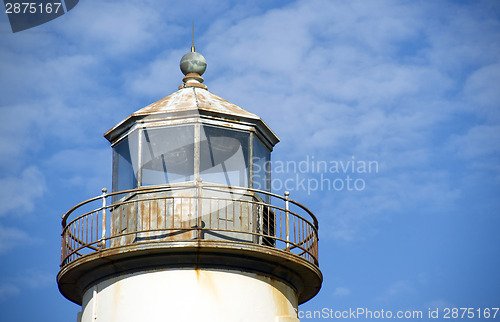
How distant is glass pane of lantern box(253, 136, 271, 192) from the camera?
15.1 m

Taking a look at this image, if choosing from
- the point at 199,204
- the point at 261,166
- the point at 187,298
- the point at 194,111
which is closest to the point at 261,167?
the point at 261,166

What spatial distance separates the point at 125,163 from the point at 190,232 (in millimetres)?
Result: 2101

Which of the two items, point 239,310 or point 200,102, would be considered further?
point 200,102

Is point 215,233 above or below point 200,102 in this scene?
below

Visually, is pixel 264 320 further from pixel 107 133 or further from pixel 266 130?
pixel 107 133

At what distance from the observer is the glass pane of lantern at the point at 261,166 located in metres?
15.1

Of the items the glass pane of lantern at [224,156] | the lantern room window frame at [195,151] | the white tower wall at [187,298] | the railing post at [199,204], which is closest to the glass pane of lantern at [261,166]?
the lantern room window frame at [195,151]

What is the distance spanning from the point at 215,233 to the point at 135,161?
1.96 meters

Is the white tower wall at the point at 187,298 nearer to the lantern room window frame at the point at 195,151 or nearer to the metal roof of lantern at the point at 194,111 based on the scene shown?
the lantern room window frame at the point at 195,151

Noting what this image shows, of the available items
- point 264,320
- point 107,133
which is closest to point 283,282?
point 264,320

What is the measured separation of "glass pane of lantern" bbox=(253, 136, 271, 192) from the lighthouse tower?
0.11 ft

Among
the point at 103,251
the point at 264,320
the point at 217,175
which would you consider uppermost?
the point at 217,175

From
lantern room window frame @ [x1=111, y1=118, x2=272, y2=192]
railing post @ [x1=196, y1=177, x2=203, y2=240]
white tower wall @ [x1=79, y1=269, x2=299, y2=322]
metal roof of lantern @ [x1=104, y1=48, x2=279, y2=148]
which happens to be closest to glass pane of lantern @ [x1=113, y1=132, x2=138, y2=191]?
lantern room window frame @ [x1=111, y1=118, x2=272, y2=192]

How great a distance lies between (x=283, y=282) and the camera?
47.8 ft
